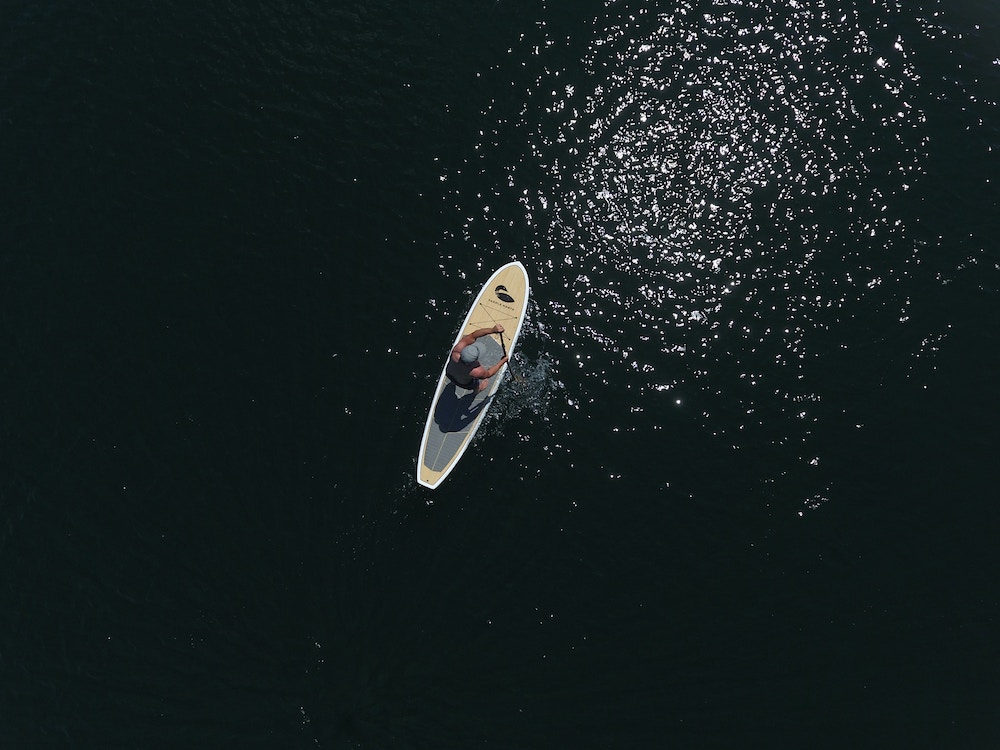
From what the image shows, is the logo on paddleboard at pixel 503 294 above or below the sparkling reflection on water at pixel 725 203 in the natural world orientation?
below

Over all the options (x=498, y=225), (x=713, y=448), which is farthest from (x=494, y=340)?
(x=713, y=448)

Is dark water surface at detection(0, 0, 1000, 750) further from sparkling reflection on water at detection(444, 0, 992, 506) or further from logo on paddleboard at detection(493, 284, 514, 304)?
logo on paddleboard at detection(493, 284, 514, 304)

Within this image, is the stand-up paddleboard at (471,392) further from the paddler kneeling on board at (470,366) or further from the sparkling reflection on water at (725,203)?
the sparkling reflection on water at (725,203)

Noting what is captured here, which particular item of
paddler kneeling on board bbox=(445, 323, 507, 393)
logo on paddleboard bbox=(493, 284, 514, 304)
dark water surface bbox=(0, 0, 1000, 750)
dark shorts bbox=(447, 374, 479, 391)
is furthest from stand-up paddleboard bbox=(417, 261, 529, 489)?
dark water surface bbox=(0, 0, 1000, 750)

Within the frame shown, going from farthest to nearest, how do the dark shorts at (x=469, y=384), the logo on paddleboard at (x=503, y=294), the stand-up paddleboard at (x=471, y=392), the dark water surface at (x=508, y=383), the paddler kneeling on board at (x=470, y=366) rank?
1. the logo on paddleboard at (x=503, y=294)
2. the dark shorts at (x=469, y=384)
3. the stand-up paddleboard at (x=471, y=392)
4. the paddler kneeling on board at (x=470, y=366)
5. the dark water surface at (x=508, y=383)

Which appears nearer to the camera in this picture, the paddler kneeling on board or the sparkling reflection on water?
the paddler kneeling on board

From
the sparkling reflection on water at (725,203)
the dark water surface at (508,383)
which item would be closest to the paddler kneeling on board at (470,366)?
the dark water surface at (508,383)
